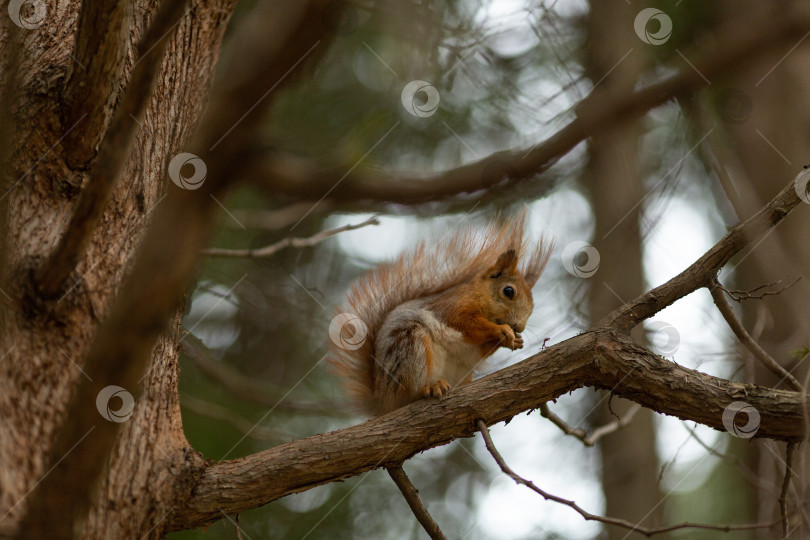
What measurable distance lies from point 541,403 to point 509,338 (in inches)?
31.4

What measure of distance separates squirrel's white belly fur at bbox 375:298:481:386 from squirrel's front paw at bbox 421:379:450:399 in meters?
0.24

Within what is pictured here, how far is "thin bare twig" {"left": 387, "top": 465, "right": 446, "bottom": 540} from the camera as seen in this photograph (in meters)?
1.87

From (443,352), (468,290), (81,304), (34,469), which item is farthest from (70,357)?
(468,290)

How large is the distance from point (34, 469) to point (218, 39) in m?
1.33

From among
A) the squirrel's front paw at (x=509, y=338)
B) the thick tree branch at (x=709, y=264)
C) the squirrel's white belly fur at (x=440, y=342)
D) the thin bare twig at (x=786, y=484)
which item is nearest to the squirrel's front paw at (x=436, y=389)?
the squirrel's white belly fur at (x=440, y=342)

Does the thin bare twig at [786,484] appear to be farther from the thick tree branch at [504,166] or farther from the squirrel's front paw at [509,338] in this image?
the squirrel's front paw at [509,338]

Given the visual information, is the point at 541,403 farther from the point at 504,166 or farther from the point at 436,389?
the point at 504,166

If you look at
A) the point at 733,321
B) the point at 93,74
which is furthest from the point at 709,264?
the point at 93,74

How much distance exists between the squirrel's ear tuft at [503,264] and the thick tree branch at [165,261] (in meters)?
1.86

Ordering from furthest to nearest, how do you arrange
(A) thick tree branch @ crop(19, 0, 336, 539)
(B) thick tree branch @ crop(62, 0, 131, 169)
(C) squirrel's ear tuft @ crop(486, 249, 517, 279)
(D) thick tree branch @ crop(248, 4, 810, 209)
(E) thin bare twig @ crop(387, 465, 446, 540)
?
(C) squirrel's ear tuft @ crop(486, 249, 517, 279) → (E) thin bare twig @ crop(387, 465, 446, 540) → (D) thick tree branch @ crop(248, 4, 810, 209) → (B) thick tree branch @ crop(62, 0, 131, 169) → (A) thick tree branch @ crop(19, 0, 336, 539)

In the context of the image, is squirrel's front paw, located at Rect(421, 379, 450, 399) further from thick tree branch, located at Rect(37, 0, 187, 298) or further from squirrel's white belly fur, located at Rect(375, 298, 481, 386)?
thick tree branch, located at Rect(37, 0, 187, 298)

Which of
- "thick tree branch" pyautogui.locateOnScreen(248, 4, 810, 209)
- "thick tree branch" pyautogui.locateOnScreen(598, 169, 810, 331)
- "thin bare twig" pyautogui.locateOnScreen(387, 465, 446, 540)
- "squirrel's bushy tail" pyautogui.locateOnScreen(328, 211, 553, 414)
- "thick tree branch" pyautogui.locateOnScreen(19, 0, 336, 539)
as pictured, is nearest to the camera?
"thick tree branch" pyautogui.locateOnScreen(19, 0, 336, 539)

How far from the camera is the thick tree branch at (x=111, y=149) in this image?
101 cm

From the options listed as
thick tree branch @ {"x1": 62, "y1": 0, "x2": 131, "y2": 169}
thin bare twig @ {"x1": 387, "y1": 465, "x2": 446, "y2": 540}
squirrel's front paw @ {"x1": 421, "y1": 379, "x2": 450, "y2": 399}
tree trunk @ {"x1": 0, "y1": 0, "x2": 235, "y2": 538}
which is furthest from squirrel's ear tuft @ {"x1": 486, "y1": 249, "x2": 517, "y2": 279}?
thick tree branch @ {"x1": 62, "y1": 0, "x2": 131, "y2": 169}
